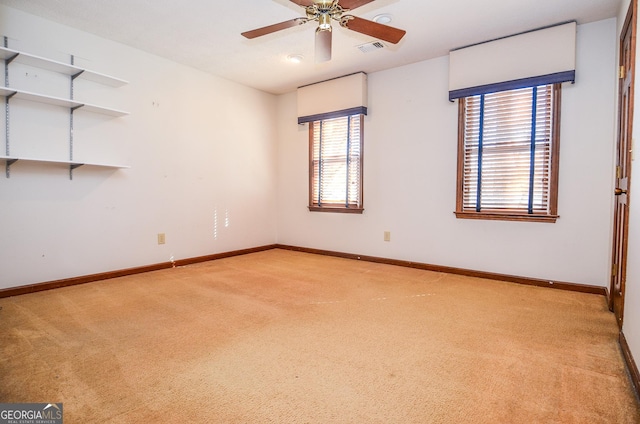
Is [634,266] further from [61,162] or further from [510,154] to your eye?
[61,162]

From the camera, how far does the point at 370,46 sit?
3.65 metres

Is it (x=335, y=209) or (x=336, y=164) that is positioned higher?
(x=336, y=164)

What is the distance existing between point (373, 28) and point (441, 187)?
2.19 metres

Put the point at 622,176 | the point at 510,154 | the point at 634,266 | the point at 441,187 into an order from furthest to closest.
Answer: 1. the point at 441,187
2. the point at 510,154
3. the point at 622,176
4. the point at 634,266

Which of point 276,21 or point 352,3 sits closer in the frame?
point 352,3

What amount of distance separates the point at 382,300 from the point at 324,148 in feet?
8.98

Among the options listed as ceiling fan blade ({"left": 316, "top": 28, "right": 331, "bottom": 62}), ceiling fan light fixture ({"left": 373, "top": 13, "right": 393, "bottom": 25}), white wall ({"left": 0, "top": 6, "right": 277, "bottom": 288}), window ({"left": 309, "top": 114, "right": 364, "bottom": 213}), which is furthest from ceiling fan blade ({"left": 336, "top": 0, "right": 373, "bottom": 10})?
white wall ({"left": 0, "top": 6, "right": 277, "bottom": 288})

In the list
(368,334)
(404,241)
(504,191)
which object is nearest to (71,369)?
(368,334)

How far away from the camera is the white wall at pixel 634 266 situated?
5.53ft

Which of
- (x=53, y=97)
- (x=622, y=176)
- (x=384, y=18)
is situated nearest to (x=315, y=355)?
(x=622, y=176)

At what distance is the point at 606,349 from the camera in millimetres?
1987

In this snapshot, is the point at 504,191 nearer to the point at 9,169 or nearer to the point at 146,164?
the point at 146,164

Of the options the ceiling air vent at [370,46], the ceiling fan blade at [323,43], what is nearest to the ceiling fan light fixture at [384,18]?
the ceiling air vent at [370,46]

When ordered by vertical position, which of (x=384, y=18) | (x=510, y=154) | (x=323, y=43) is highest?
(x=384, y=18)
